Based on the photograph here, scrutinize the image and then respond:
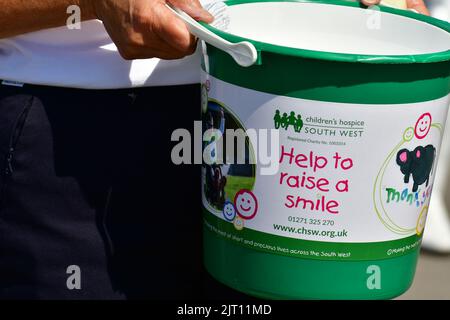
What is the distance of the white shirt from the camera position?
137 cm

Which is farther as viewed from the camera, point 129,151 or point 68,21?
point 129,151

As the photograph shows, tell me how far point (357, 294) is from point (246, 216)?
203 mm

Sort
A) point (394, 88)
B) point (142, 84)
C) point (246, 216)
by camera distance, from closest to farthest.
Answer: point (394, 88) < point (246, 216) < point (142, 84)

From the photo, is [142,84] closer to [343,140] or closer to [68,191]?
[68,191]

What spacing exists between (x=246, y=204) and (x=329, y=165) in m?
0.14

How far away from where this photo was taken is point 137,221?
4.87 ft

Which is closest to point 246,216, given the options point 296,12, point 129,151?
point 129,151

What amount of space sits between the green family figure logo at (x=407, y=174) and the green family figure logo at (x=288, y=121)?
132 mm

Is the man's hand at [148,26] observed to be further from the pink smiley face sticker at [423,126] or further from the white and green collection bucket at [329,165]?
the pink smiley face sticker at [423,126]

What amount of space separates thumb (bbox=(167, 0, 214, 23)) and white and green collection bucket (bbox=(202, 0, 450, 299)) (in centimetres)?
4

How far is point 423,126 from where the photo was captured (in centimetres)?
122

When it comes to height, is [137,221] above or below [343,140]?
below

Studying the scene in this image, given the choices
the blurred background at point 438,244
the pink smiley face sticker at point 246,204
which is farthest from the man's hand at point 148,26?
the blurred background at point 438,244

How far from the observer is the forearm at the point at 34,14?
1309 millimetres
